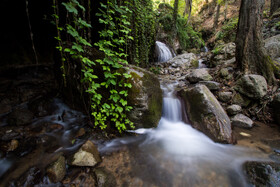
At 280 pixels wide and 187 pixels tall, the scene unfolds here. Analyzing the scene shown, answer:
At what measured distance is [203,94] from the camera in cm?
346

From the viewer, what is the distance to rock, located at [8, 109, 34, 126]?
3.16 meters

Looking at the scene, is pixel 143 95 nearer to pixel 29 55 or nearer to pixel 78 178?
pixel 78 178

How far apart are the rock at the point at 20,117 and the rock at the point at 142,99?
2.76 metres

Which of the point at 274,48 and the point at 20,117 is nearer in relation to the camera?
the point at 20,117

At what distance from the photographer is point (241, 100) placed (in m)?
3.92

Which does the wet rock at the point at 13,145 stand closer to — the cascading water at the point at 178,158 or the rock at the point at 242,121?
the cascading water at the point at 178,158

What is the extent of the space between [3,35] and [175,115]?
18.4 feet

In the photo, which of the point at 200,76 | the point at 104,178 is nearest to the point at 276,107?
the point at 200,76

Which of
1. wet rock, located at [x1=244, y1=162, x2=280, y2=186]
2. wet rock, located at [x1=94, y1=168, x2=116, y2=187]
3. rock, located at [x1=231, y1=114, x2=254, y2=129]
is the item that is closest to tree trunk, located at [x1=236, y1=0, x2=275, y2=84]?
rock, located at [x1=231, y1=114, x2=254, y2=129]

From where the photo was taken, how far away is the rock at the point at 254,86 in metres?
3.59

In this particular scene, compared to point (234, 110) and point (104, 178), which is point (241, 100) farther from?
point (104, 178)

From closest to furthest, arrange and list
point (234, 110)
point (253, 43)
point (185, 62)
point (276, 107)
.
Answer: point (276, 107) < point (234, 110) < point (253, 43) < point (185, 62)

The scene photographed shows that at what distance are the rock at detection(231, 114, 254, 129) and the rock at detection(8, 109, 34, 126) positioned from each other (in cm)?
569

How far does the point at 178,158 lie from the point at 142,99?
4.94 feet
